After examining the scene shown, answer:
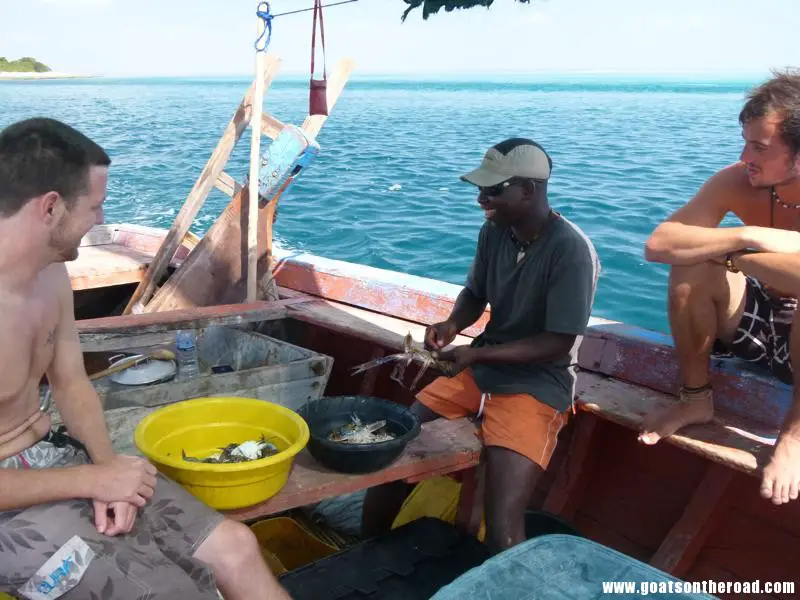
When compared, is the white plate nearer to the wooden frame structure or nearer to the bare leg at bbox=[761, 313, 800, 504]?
the wooden frame structure

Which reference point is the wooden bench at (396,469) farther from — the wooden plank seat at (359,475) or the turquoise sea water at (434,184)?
the turquoise sea water at (434,184)

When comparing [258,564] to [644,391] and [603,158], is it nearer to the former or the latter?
[644,391]

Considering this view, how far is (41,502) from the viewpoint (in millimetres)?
1942

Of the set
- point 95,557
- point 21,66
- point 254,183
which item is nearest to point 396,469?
point 95,557

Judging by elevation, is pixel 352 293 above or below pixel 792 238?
below

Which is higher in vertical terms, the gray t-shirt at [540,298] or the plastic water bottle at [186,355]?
the gray t-shirt at [540,298]

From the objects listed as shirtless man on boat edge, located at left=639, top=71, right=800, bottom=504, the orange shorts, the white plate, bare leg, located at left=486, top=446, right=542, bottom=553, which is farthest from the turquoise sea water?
the white plate

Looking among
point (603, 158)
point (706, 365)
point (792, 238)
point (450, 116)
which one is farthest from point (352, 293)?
point (450, 116)

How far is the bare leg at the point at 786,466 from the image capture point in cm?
246

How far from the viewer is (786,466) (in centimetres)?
249

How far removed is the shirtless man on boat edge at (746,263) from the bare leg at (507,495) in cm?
52

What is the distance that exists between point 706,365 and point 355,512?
1.90 meters

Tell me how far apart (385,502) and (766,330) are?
6.09 feet

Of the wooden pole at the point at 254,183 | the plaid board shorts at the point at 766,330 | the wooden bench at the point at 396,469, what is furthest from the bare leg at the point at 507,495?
the wooden pole at the point at 254,183
